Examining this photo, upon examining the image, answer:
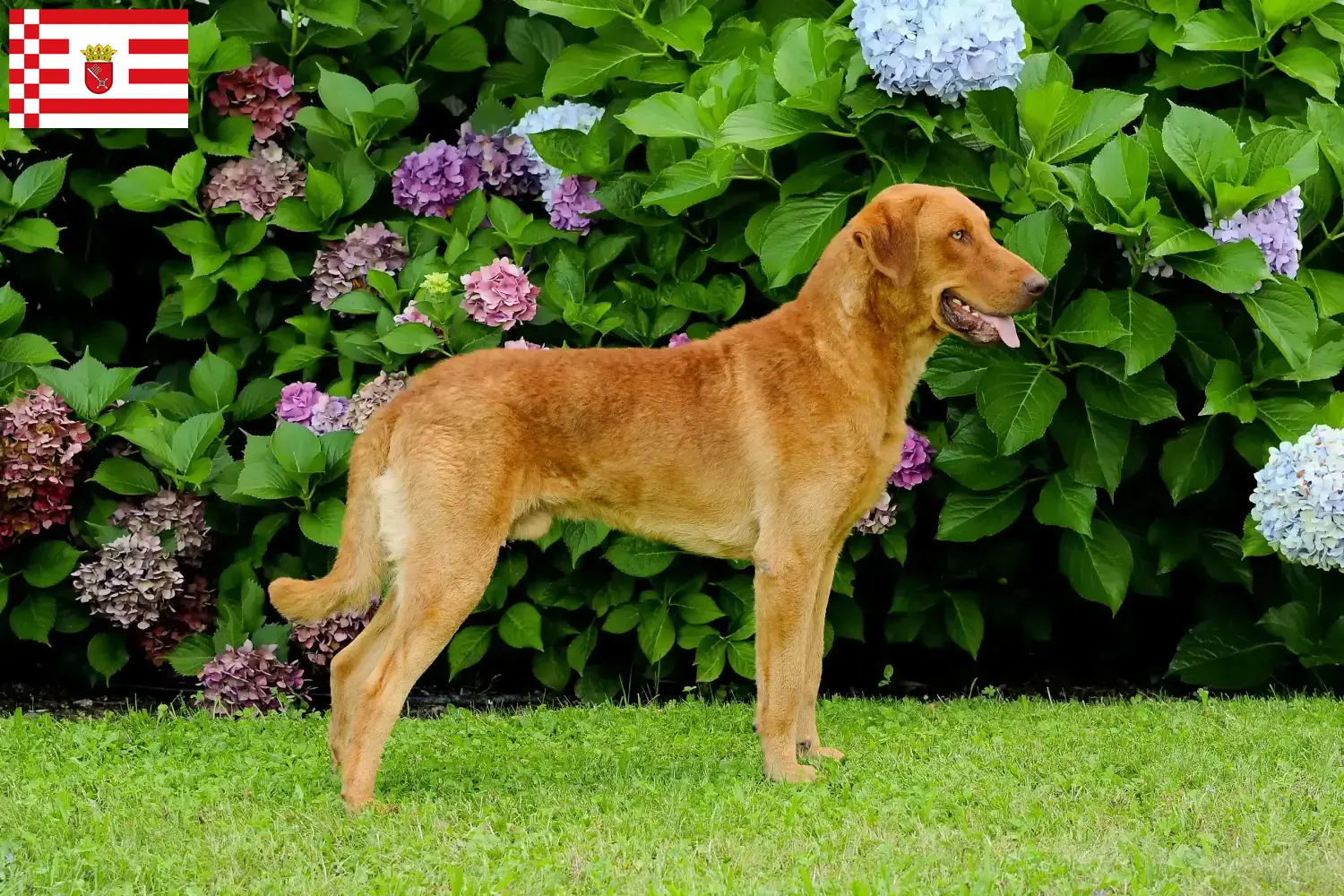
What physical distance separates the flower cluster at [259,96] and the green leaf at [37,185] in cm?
67

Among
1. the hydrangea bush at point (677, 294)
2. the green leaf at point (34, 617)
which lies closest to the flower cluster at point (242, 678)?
the hydrangea bush at point (677, 294)

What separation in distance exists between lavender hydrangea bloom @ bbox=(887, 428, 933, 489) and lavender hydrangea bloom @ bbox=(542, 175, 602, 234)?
1530 mm

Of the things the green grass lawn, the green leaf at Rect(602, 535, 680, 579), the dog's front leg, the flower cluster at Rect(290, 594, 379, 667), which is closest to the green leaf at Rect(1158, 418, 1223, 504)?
the green grass lawn

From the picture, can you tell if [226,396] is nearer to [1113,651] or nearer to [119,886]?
[119,886]

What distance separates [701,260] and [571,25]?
132cm

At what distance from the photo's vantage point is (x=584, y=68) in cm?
605

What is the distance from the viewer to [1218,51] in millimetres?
5867

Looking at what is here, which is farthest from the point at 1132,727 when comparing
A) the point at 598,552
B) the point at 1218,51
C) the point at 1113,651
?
the point at 1218,51

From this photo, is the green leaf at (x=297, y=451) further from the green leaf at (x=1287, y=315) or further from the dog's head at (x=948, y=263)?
the green leaf at (x=1287, y=315)

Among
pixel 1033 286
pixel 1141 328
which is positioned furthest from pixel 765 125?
pixel 1141 328

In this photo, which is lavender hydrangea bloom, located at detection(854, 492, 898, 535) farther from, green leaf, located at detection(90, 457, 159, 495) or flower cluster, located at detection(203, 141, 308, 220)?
green leaf, located at detection(90, 457, 159, 495)

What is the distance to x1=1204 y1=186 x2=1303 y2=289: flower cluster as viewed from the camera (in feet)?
17.9

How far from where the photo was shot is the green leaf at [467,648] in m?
6.11

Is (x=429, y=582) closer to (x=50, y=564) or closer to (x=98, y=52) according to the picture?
(x=50, y=564)
